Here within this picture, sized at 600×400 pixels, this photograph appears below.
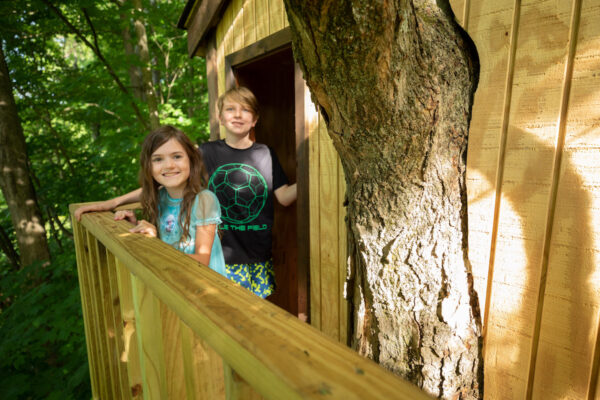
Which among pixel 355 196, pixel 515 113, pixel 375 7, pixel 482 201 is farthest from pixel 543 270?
pixel 375 7

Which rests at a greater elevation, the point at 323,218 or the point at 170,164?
the point at 170,164

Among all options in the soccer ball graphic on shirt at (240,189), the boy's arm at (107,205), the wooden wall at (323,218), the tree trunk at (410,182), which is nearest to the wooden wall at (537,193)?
the tree trunk at (410,182)

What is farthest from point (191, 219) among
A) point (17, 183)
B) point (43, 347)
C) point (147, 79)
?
point (147, 79)

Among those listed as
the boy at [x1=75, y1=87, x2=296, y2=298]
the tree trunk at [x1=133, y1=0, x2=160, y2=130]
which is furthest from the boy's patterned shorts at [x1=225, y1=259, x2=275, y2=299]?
the tree trunk at [x1=133, y1=0, x2=160, y2=130]

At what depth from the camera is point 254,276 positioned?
8.40 feet

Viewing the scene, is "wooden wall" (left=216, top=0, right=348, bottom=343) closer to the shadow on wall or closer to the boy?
the boy

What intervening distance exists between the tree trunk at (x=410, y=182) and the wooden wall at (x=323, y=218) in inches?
38.4

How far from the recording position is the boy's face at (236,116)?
93.3 inches

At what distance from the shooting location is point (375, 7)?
749 millimetres

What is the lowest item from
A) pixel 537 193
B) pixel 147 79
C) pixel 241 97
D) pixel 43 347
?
pixel 43 347

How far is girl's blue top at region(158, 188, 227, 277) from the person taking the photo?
1.77 meters

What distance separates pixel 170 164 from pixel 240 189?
750 millimetres

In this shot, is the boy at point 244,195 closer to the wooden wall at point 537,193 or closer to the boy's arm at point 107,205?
the boy's arm at point 107,205

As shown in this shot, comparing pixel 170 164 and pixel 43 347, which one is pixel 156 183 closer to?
pixel 170 164
